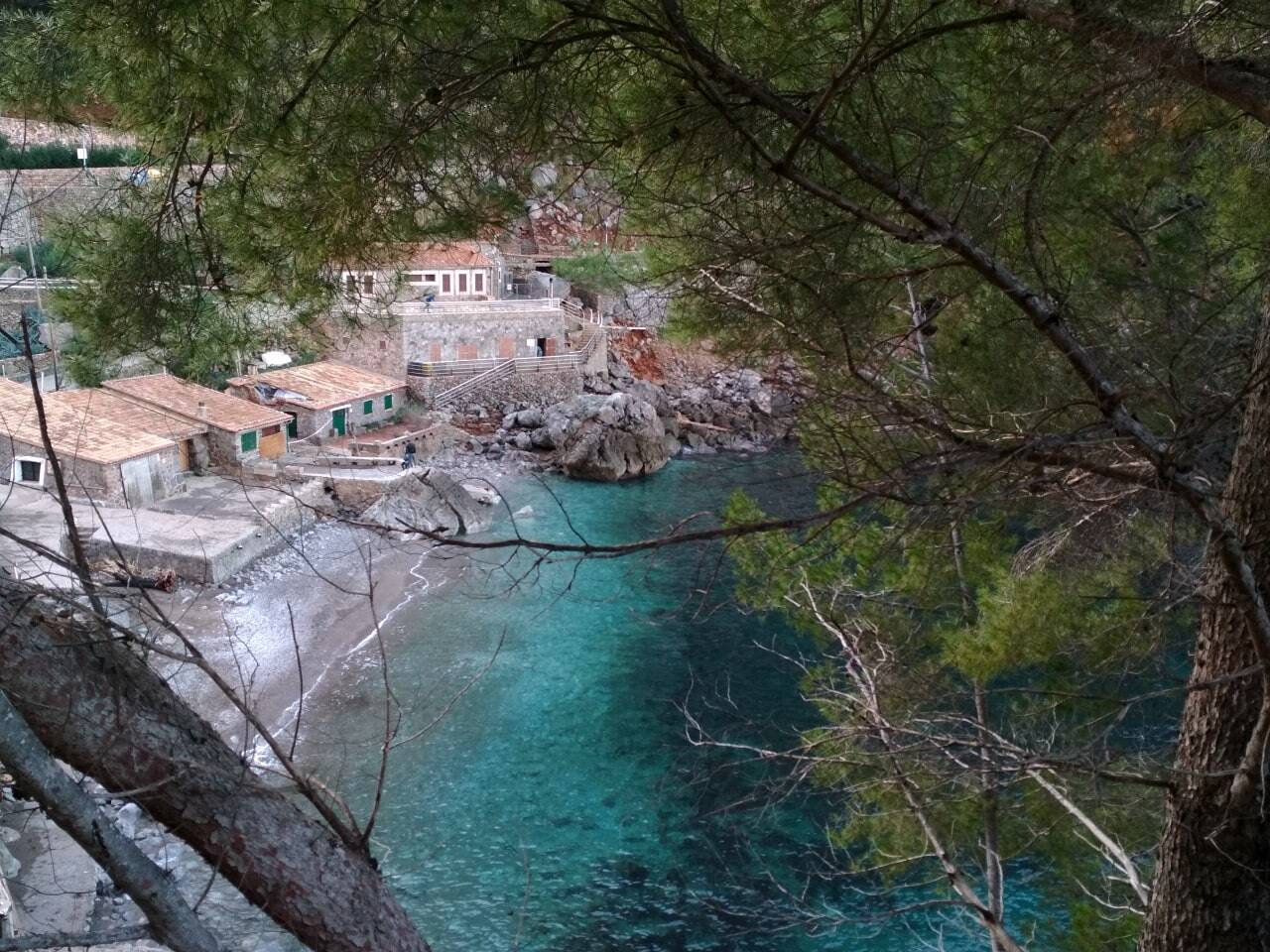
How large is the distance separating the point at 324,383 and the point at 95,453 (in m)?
6.19

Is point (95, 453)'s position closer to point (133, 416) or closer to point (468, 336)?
point (133, 416)

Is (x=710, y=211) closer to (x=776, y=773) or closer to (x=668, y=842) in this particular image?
(x=776, y=773)

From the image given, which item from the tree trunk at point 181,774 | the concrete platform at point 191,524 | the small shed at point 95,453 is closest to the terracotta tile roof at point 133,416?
the small shed at point 95,453

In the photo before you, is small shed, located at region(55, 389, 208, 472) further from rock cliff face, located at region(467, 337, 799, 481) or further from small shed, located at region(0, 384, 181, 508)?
rock cliff face, located at region(467, 337, 799, 481)

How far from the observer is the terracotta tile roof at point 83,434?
1312 centimetres

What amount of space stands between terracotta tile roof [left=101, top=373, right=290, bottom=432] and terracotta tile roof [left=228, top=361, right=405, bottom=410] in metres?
1.35

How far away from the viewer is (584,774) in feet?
32.3

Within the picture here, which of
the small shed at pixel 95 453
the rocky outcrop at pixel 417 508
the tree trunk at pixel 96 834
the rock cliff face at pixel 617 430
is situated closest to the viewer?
the tree trunk at pixel 96 834

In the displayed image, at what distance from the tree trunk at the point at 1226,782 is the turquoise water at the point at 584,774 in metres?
2.97

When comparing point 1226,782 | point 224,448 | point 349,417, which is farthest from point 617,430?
point 1226,782

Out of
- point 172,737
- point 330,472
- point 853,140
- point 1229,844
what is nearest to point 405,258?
point 853,140

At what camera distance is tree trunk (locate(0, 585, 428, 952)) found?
172 cm

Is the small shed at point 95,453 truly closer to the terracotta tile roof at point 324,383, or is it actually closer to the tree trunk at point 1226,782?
the terracotta tile roof at point 324,383

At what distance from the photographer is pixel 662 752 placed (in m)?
10.3
